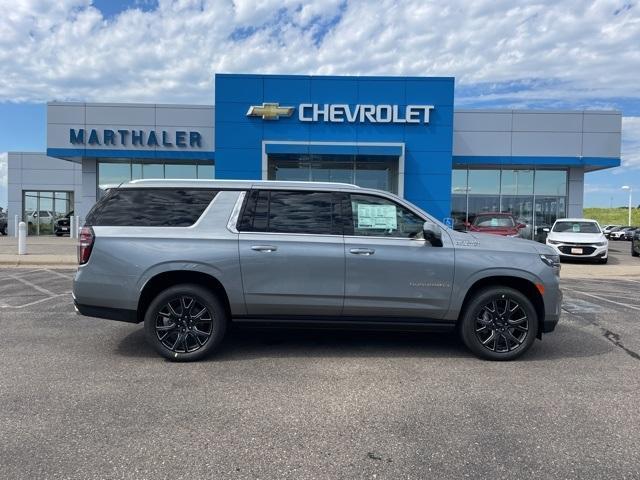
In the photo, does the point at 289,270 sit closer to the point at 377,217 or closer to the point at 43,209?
the point at 377,217

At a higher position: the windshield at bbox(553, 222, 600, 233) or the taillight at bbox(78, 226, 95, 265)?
the windshield at bbox(553, 222, 600, 233)

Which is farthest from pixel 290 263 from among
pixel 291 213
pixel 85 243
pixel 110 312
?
pixel 85 243

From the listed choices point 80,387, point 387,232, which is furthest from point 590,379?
point 80,387

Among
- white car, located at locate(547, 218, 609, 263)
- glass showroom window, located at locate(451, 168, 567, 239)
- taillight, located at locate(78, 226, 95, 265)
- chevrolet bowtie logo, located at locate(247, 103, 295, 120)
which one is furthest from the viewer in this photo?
glass showroom window, located at locate(451, 168, 567, 239)

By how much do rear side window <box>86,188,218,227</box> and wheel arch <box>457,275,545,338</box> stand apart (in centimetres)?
289

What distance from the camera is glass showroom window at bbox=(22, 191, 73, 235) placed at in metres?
32.8

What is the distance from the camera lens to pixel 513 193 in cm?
2403

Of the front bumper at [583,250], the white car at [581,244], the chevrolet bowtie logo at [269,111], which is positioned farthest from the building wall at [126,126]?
the front bumper at [583,250]

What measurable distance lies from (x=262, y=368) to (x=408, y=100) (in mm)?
15953

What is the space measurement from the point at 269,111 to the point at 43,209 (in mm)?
21884

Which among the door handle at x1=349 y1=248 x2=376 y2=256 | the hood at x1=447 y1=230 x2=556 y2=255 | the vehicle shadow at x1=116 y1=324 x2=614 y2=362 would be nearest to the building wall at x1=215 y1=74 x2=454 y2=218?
the vehicle shadow at x1=116 y1=324 x2=614 y2=362

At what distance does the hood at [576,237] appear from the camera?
16906 millimetres

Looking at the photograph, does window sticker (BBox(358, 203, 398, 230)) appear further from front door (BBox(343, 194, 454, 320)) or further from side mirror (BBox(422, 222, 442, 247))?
side mirror (BBox(422, 222, 442, 247))

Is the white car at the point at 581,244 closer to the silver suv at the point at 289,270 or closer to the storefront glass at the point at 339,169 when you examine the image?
the storefront glass at the point at 339,169
